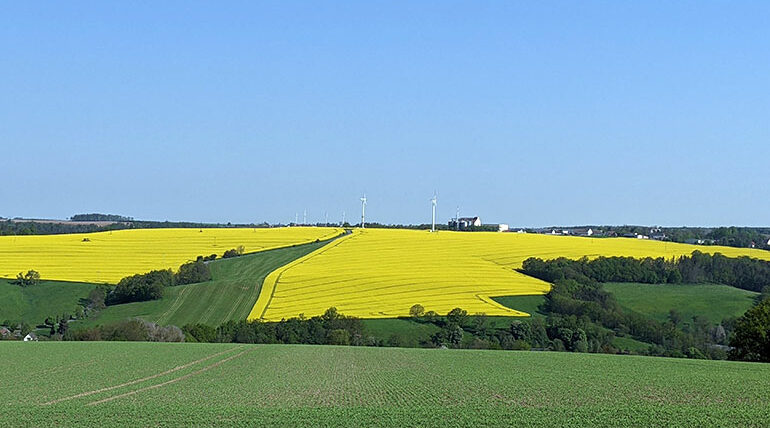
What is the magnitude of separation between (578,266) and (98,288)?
4632 centimetres

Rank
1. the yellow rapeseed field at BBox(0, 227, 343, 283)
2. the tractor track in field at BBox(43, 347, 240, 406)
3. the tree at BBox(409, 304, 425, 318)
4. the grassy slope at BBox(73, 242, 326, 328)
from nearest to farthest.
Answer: the tractor track in field at BBox(43, 347, 240, 406) → the tree at BBox(409, 304, 425, 318) → the grassy slope at BBox(73, 242, 326, 328) → the yellow rapeseed field at BBox(0, 227, 343, 283)

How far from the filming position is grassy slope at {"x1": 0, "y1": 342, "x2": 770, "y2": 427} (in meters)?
19.2

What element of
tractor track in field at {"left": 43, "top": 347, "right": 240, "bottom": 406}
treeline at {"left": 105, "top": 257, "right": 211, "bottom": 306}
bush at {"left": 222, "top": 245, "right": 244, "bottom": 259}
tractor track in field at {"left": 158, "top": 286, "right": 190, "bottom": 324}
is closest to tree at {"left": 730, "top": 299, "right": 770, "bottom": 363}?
tractor track in field at {"left": 43, "top": 347, "right": 240, "bottom": 406}

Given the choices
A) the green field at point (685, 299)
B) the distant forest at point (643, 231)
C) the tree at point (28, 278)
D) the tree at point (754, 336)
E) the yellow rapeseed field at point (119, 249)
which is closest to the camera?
the tree at point (754, 336)

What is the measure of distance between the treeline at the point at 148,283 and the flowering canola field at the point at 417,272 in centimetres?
776

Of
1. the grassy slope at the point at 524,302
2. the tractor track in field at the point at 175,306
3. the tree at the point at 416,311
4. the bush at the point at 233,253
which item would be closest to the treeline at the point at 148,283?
the tractor track in field at the point at 175,306

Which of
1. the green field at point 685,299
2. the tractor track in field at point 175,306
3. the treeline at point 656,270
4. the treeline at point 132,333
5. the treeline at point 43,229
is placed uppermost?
the treeline at point 43,229

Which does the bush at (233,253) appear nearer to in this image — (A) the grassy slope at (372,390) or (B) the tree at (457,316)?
(B) the tree at (457,316)

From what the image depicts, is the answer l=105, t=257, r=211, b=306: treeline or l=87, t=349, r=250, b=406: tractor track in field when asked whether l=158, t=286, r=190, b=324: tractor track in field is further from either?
l=87, t=349, r=250, b=406: tractor track in field

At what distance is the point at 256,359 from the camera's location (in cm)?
3744

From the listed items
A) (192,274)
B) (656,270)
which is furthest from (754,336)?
(192,274)

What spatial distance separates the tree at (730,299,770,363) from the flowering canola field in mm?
22622

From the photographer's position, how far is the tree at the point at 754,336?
147 ft

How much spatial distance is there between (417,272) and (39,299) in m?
34.3
